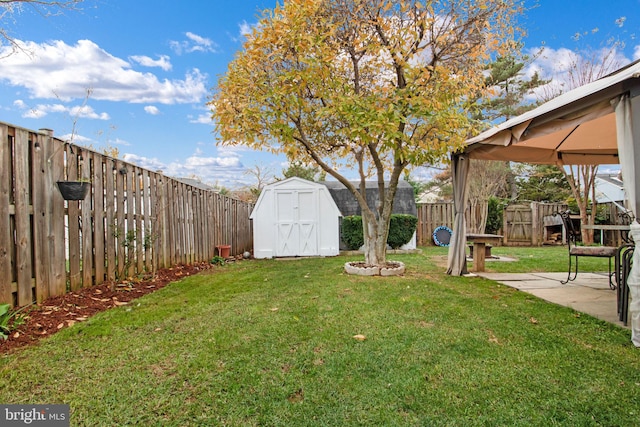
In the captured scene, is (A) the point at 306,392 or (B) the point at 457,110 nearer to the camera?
(A) the point at 306,392

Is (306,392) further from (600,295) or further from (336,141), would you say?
(336,141)

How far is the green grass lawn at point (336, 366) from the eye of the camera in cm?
176

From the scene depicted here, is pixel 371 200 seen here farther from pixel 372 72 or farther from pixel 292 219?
pixel 372 72

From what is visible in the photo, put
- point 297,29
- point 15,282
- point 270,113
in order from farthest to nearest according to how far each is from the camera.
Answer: point 270,113
point 297,29
point 15,282

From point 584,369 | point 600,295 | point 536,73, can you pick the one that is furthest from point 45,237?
point 536,73

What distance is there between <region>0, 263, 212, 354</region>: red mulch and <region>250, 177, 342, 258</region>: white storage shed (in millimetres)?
4123

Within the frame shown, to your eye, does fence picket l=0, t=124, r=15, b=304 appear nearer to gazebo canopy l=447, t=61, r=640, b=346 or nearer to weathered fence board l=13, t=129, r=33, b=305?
weathered fence board l=13, t=129, r=33, b=305

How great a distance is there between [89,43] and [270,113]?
447cm

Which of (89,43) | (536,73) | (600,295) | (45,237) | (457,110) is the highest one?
(536,73)

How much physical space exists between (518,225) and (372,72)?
9417 millimetres

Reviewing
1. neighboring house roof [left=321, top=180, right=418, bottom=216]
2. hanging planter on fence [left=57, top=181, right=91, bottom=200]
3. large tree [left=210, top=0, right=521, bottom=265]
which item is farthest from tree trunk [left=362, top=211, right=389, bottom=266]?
neighboring house roof [left=321, top=180, right=418, bottom=216]

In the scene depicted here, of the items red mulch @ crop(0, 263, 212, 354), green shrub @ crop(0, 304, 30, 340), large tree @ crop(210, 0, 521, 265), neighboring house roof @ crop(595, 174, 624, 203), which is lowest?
red mulch @ crop(0, 263, 212, 354)

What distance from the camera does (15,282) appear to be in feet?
10.2

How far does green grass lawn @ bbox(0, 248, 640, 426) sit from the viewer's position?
5.79ft
